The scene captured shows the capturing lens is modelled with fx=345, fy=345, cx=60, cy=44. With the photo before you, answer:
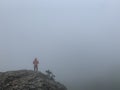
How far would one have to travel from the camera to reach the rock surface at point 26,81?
8644 cm

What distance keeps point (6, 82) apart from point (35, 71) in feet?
27.7

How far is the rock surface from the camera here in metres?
86.4

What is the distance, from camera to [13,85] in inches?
3467

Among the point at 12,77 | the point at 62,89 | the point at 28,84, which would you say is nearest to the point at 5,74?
the point at 12,77

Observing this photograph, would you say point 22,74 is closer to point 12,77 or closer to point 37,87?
point 12,77

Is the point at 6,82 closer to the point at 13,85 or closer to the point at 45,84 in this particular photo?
the point at 13,85

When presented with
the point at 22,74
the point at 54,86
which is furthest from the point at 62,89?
the point at 22,74

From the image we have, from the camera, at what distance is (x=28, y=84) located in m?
87.2

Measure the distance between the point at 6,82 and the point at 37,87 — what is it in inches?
381

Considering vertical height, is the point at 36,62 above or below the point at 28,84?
above

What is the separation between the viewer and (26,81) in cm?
8862

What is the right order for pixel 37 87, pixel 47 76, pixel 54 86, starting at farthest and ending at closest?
pixel 47 76, pixel 54 86, pixel 37 87

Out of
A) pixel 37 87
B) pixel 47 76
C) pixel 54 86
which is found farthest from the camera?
pixel 47 76

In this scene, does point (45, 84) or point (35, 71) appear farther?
point (35, 71)
